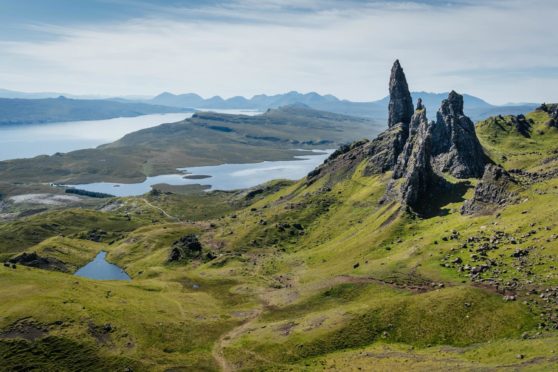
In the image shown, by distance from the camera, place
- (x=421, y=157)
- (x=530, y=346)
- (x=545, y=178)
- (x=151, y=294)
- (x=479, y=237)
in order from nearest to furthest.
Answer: (x=530, y=346) < (x=479, y=237) < (x=151, y=294) < (x=545, y=178) < (x=421, y=157)

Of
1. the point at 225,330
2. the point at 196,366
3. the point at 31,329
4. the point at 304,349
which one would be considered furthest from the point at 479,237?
the point at 31,329

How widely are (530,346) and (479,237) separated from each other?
47019 millimetres

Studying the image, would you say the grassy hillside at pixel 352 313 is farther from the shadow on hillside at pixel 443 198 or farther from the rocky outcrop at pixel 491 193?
the shadow on hillside at pixel 443 198

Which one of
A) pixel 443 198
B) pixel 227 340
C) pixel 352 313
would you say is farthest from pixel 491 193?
pixel 227 340

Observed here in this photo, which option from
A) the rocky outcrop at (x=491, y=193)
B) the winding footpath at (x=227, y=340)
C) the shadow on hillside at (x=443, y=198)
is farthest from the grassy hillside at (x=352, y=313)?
the shadow on hillside at (x=443, y=198)

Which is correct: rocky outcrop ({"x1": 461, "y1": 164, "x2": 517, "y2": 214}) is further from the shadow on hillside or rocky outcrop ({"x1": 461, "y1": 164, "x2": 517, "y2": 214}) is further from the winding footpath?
the winding footpath

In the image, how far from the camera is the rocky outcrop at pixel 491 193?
13475 centimetres

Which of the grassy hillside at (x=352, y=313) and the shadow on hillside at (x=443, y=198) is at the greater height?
the shadow on hillside at (x=443, y=198)

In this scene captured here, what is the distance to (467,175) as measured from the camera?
620 feet

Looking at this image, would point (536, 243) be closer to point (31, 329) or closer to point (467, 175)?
point (467, 175)

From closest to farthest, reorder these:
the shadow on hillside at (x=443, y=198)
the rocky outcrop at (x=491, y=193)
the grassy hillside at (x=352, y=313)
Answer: the grassy hillside at (x=352, y=313) → the rocky outcrop at (x=491, y=193) → the shadow on hillside at (x=443, y=198)

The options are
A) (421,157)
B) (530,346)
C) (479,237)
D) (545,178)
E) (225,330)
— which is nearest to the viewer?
(530,346)

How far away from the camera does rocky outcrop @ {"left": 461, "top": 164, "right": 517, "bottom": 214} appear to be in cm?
13475

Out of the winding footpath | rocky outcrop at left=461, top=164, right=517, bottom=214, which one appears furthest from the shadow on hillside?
the winding footpath
